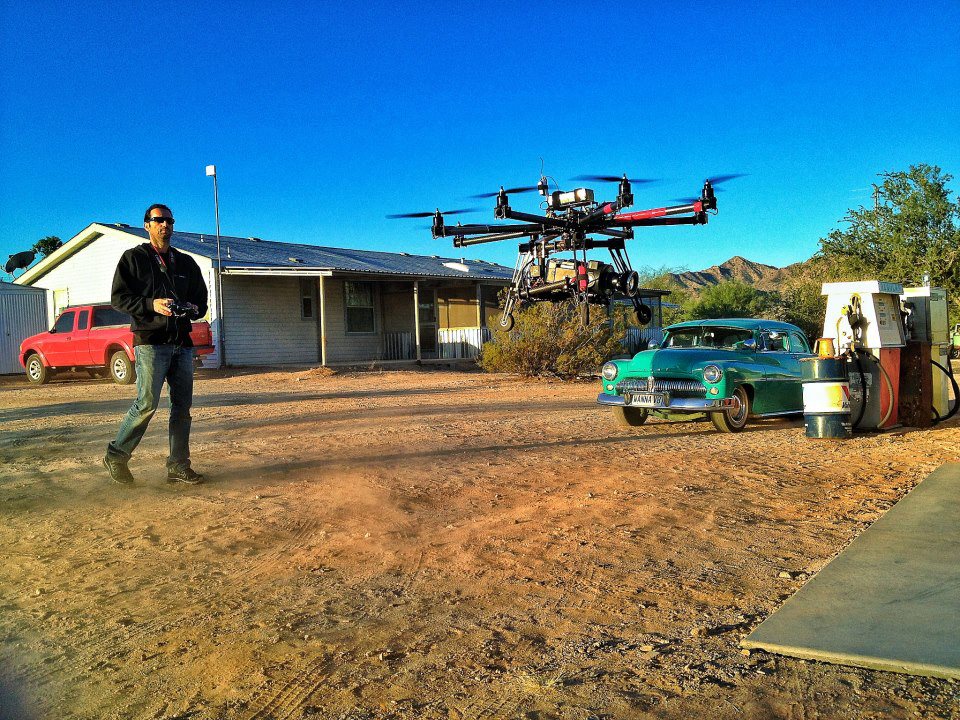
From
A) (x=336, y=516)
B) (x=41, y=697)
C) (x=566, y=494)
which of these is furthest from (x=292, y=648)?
(x=566, y=494)

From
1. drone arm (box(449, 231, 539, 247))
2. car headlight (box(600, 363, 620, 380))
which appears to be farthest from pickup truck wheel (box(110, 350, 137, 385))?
car headlight (box(600, 363, 620, 380))

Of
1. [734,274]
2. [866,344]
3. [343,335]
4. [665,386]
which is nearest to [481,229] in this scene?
[665,386]

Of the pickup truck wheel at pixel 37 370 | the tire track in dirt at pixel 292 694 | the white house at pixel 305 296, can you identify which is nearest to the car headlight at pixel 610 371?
the tire track in dirt at pixel 292 694

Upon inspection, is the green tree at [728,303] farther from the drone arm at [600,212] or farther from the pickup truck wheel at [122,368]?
the pickup truck wheel at [122,368]

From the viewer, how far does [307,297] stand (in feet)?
78.7

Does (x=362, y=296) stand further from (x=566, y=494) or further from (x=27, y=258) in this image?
(x=27, y=258)

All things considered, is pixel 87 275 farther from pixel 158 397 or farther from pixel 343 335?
pixel 158 397

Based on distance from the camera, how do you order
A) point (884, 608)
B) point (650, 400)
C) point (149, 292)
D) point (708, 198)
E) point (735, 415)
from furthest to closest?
point (708, 198)
point (735, 415)
point (650, 400)
point (149, 292)
point (884, 608)

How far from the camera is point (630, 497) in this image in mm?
5750

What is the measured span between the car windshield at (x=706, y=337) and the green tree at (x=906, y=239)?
19.1m

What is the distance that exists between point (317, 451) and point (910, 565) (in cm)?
513

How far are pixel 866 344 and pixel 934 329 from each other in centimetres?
141

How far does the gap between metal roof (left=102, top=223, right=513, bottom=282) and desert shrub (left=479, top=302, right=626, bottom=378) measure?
568cm

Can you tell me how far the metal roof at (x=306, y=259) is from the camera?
2222 centimetres
